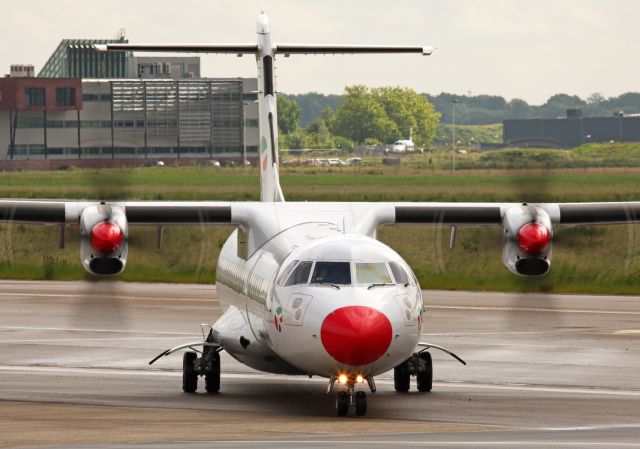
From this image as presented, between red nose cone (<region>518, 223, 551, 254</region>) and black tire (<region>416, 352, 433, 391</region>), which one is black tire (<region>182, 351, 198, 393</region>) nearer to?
black tire (<region>416, 352, 433, 391</region>)

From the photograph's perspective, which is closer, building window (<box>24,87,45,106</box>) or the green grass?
the green grass

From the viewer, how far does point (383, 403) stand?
18.7m

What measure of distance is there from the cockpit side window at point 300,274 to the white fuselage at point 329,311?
0.02m

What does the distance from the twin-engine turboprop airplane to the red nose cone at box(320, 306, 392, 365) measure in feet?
0.04

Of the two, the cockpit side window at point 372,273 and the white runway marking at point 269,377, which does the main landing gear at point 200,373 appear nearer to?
the white runway marking at point 269,377

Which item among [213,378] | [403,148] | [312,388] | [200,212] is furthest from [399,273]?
[403,148]

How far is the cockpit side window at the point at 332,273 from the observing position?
16.9 metres

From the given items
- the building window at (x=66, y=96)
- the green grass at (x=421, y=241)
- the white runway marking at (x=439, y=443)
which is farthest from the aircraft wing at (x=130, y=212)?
the building window at (x=66, y=96)

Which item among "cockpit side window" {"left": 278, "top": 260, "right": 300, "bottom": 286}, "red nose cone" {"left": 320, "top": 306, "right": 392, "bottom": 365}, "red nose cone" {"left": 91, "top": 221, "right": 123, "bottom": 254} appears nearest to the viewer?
"red nose cone" {"left": 320, "top": 306, "right": 392, "bottom": 365}

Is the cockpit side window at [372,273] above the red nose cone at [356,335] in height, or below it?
above

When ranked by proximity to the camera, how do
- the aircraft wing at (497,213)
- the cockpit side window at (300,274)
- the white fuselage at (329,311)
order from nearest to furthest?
the white fuselage at (329,311)
the cockpit side window at (300,274)
the aircraft wing at (497,213)

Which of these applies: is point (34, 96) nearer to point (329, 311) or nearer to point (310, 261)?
point (310, 261)

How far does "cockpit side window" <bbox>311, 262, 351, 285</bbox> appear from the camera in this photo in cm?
1686

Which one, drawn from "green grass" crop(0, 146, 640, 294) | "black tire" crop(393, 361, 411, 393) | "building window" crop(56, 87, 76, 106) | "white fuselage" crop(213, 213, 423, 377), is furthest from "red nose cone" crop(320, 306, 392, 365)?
"building window" crop(56, 87, 76, 106)
